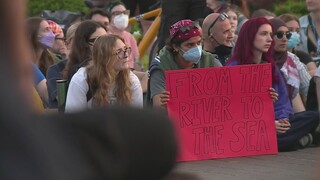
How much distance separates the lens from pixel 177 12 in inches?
395

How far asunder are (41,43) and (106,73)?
6.40 ft

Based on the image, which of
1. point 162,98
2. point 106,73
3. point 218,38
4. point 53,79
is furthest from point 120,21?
point 106,73

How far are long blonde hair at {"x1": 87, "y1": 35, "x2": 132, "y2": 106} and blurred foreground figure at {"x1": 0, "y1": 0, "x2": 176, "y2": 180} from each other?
599cm

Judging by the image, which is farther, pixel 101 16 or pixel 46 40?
pixel 101 16

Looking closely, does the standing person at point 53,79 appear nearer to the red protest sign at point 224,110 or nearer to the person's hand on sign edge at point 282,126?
the red protest sign at point 224,110

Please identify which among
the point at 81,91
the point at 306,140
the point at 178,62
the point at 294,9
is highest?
the point at 294,9

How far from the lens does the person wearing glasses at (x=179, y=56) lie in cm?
765

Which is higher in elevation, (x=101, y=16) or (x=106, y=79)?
(x=101, y=16)

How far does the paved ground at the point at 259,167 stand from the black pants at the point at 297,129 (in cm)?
9

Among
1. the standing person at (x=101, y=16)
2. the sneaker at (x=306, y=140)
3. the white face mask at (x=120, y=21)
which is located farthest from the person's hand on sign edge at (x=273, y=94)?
the white face mask at (x=120, y=21)

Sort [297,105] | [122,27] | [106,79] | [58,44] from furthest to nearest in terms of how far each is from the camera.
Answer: [122,27]
[58,44]
[297,105]
[106,79]

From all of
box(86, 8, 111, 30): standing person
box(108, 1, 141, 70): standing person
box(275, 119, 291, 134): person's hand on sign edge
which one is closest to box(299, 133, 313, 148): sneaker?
box(275, 119, 291, 134): person's hand on sign edge

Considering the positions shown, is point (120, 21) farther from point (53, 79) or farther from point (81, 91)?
point (81, 91)

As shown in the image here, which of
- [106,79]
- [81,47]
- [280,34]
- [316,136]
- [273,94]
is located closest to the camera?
[106,79]
